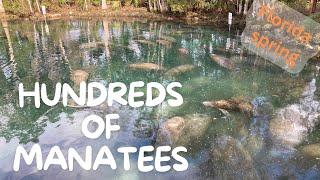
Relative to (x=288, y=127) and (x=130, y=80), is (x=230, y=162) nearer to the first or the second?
(x=288, y=127)

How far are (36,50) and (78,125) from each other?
515 inches

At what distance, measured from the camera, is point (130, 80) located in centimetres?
1900

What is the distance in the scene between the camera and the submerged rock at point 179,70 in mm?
19703

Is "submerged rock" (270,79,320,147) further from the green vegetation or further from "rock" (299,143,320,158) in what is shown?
the green vegetation

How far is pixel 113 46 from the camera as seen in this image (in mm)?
26312

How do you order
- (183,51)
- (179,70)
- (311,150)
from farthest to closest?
(183,51) → (179,70) → (311,150)

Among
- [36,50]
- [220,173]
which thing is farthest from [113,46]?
[220,173]

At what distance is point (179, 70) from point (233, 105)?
5309 millimetres

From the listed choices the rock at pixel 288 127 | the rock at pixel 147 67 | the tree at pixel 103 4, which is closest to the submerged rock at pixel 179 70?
the rock at pixel 147 67

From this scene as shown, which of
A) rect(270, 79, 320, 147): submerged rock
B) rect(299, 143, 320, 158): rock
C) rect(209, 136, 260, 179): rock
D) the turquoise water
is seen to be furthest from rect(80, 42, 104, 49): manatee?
rect(299, 143, 320, 158): rock

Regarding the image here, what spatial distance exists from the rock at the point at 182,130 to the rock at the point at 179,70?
5.68 m

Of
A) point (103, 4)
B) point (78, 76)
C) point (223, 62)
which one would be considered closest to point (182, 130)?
point (78, 76)

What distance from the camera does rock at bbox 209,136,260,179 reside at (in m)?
10.7

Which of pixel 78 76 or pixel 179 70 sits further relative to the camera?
pixel 179 70
